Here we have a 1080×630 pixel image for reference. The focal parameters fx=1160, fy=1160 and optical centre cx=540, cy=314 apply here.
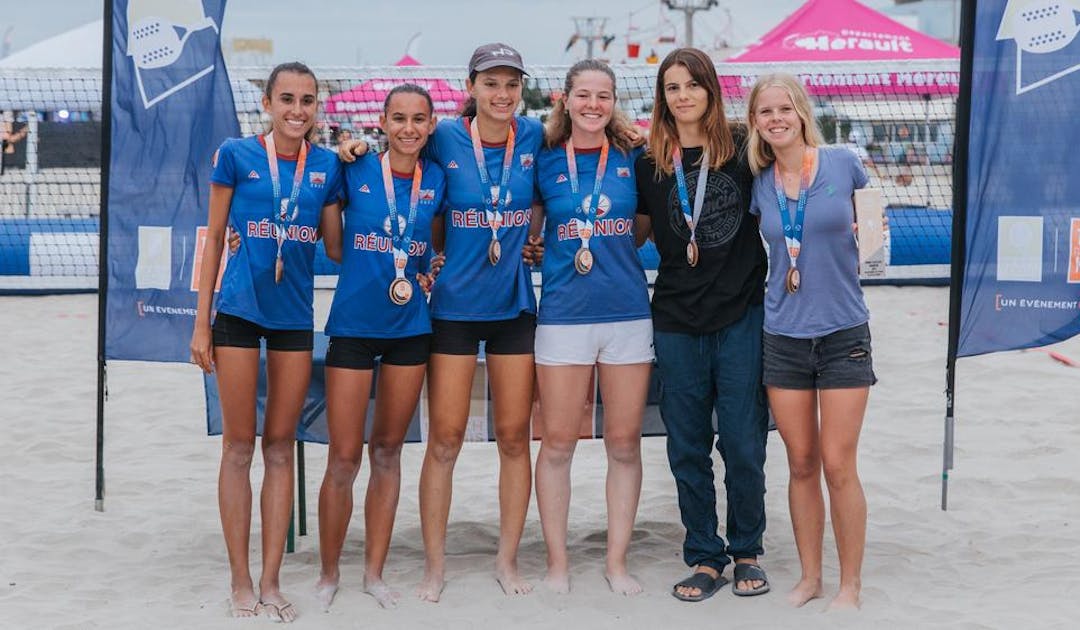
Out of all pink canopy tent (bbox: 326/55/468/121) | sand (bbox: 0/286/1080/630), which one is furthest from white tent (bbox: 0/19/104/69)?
sand (bbox: 0/286/1080/630)

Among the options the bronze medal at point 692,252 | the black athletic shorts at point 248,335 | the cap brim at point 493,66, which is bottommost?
the black athletic shorts at point 248,335

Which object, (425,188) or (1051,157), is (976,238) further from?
(425,188)

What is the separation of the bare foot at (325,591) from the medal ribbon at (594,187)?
Answer: 165cm

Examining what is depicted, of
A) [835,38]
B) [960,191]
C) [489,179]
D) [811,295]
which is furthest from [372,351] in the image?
[835,38]

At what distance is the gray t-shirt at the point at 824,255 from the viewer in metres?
4.22

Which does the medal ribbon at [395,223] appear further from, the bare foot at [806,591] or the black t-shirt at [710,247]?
the bare foot at [806,591]

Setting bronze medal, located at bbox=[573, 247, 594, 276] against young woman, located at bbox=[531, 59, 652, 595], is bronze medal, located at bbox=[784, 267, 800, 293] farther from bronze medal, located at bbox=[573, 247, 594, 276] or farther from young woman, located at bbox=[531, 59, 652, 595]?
bronze medal, located at bbox=[573, 247, 594, 276]

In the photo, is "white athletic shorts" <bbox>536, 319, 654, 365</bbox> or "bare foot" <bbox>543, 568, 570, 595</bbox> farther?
"bare foot" <bbox>543, 568, 570, 595</bbox>

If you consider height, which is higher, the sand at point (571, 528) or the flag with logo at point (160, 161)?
the flag with logo at point (160, 161)

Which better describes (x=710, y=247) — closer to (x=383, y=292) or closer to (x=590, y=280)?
(x=590, y=280)

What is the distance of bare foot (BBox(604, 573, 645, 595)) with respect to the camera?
464cm

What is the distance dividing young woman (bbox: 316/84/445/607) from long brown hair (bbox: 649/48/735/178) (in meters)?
0.86

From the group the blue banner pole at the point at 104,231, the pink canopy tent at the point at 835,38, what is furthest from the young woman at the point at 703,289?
the pink canopy tent at the point at 835,38

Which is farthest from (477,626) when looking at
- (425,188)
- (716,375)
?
(425,188)
